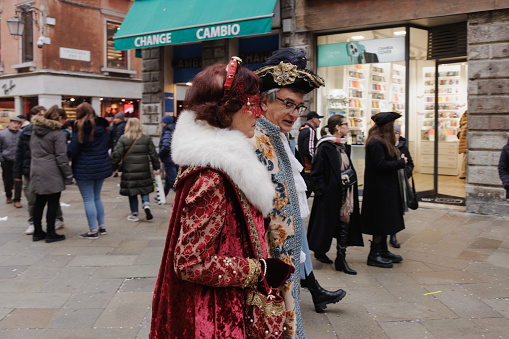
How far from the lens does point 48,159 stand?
6.73 meters

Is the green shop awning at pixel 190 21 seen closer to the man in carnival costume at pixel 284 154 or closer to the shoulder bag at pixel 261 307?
the man in carnival costume at pixel 284 154

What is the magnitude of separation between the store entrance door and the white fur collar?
8525mm

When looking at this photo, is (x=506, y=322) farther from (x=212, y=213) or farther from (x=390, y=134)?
(x=212, y=213)

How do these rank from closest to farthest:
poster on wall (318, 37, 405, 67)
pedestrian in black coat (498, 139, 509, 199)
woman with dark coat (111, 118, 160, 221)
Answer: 1. pedestrian in black coat (498, 139, 509, 199)
2. woman with dark coat (111, 118, 160, 221)
3. poster on wall (318, 37, 405, 67)

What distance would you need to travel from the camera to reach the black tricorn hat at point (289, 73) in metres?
2.75

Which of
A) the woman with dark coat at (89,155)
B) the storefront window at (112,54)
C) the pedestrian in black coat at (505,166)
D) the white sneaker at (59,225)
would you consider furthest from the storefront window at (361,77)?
the storefront window at (112,54)

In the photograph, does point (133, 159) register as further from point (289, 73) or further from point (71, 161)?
point (289, 73)

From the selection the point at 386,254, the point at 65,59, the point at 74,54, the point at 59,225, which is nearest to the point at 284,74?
the point at 386,254

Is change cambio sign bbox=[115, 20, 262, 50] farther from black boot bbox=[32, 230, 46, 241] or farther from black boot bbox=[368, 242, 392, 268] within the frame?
black boot bbox=[368, 242, 392, 268]

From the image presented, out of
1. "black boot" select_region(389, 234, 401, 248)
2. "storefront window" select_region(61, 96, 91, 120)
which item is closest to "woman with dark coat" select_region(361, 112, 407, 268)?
"black boot" select_region(389, 234, 401, 248)

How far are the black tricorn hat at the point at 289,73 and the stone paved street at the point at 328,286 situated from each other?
213 cm

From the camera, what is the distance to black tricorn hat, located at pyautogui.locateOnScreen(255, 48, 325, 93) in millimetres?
2750

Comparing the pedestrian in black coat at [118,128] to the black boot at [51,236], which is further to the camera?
the pedestrian in black coat at [118,128]

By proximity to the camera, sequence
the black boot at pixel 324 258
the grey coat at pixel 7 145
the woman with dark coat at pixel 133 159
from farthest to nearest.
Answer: the grey coat at pixel 7 145 → the woman with dark coat at pixel 133 159 → the black boot at pixel 324 258
